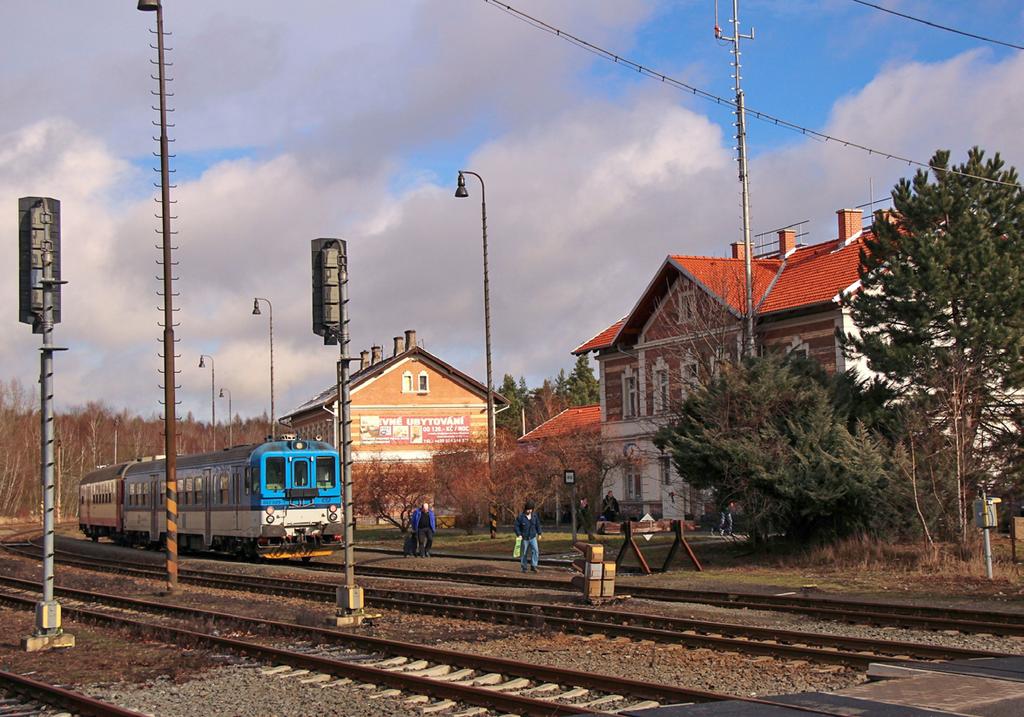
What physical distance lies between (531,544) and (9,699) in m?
16.2

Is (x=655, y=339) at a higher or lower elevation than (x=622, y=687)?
higher

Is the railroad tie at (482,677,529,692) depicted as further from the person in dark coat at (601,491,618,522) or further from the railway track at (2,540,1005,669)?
the person in dark coat at (601,491,618,522)

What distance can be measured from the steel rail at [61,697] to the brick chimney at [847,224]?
3760cm

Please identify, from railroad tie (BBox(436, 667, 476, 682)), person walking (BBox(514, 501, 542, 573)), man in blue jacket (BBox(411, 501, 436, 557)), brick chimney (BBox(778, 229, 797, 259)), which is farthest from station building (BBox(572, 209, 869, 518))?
railroad tie (BBox(436, 667, 476, 682))

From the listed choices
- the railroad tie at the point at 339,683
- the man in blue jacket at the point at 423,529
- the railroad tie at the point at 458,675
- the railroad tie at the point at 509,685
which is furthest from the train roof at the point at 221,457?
the railroad tie at the point at 509,685

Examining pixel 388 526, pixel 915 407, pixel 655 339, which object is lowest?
pixel 388 526

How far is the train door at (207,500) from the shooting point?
33594mm

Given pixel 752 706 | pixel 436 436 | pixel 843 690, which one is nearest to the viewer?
pixel 752 706

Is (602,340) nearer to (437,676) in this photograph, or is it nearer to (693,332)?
(693,332)

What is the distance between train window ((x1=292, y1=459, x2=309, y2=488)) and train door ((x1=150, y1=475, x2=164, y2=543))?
8892mm

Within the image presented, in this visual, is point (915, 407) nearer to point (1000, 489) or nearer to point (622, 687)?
point (1000, 489)

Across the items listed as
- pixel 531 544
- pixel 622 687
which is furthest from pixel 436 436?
pixel 622 687

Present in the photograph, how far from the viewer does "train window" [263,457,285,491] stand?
3028 cm

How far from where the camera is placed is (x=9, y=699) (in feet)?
38.2
